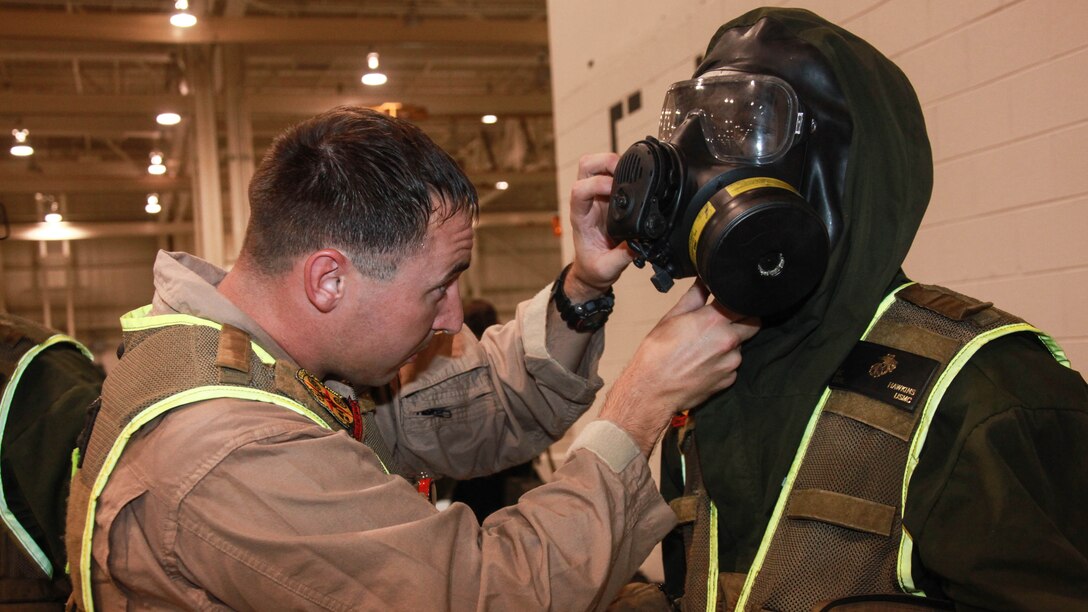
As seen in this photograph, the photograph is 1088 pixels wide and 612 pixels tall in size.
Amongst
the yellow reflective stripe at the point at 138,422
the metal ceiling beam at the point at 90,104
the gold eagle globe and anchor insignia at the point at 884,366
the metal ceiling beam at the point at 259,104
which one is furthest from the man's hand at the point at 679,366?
the metal ceiling beam at the point at 90,104

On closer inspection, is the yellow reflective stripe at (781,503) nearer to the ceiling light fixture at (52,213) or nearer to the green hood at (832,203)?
the green hood at (832,203)

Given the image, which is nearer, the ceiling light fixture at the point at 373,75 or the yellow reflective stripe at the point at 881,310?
the yellow reflective stripe at the point at 881,310

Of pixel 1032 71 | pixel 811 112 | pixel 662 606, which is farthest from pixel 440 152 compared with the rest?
pixel 1032 71

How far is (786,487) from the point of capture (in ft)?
4.29

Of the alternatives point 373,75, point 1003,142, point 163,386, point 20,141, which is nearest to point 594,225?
point 163,386

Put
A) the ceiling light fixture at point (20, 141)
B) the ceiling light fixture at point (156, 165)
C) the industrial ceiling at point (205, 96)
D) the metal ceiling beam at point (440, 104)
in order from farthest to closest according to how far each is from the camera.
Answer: the ceiling light fixture at point (156, 165)
the metal ceiling beam at point (440, 104)
the ceiling light fixture at point (20, 141)
the industrial ceiling at point (205, 96)

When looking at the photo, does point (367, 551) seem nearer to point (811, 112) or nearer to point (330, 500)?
point (330, 500)

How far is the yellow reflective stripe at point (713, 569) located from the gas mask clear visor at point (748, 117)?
54cm

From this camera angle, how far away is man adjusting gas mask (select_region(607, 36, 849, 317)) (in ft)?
3.88

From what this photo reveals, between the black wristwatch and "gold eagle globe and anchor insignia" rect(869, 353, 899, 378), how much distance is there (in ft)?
2.42

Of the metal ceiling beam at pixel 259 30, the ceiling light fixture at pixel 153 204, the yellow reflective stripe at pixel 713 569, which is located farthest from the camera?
the ceiling light fixture at pixel 153 204

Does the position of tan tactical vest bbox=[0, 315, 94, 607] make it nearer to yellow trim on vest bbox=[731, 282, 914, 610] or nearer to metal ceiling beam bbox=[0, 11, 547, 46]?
yellow trim on vest bbox=[731, 282, 914, 610]

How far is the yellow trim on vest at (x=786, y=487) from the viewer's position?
1.30m

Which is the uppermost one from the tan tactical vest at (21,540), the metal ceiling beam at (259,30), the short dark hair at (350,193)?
the metal ceiling beam at (259,30)
